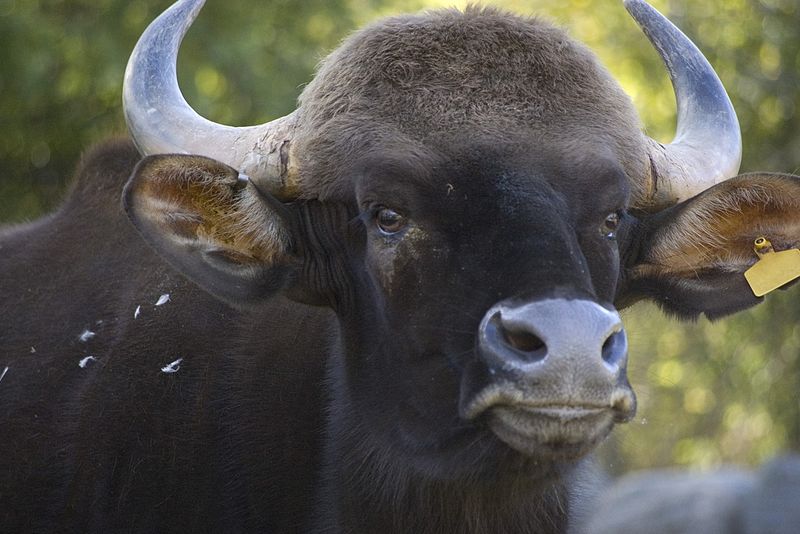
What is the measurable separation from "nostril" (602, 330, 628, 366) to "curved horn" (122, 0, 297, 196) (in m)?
1.64

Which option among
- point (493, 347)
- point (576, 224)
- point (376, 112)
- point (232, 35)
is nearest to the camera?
point (493, 347)

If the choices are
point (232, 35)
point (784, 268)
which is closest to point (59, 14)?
point (232, 35)

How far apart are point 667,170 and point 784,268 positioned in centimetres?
69

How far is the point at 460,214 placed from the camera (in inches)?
173

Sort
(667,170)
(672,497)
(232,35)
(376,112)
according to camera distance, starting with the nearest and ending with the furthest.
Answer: (376,112) → (667,170) → (232,35) → (672,497)

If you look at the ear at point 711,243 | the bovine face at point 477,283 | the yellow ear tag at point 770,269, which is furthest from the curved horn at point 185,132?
the yellow ear tag at point 770,269

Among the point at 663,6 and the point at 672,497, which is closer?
the point at 672,497

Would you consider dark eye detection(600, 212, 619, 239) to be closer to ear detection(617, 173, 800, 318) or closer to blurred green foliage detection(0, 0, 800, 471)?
ear detection(617, 173, 800, 318)

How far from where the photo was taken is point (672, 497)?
13.7m

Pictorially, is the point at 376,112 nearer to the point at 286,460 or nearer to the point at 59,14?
the point at 286,460

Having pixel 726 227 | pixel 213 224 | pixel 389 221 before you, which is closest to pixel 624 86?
pixel 726 227

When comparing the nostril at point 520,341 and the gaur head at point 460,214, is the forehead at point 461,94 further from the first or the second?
the nostril at point 520,341

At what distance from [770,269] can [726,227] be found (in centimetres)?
27

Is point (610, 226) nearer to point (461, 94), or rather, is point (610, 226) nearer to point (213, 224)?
point (461, 94)
